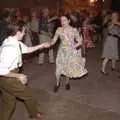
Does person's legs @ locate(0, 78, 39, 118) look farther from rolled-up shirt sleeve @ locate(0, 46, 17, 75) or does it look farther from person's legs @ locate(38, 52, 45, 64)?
person's legs @ locate(38, 52, 45, 64)

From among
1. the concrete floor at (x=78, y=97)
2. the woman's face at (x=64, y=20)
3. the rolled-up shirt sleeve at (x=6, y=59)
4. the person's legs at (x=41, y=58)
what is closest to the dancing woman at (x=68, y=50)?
the woman's face at (x=64, y=20)

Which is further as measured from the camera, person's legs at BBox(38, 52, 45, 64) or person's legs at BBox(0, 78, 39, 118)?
person's legs at BBox(38, 52, 45, 64)

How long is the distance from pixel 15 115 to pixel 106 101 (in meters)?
2.09

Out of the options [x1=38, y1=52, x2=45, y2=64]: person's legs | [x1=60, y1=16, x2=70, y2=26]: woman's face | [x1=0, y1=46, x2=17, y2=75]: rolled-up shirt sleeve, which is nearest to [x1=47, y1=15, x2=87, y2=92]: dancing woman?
[x1=60, y1=16, x2=70, y2=26]: woman's face

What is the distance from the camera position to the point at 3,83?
18.8 feet

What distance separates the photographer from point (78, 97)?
7.98m

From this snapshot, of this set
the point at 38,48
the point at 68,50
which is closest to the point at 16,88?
the point at 38,48

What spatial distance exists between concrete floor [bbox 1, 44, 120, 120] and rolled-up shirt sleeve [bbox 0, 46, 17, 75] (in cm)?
155

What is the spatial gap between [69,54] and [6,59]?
8.54ft

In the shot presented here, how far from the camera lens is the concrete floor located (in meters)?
6.94

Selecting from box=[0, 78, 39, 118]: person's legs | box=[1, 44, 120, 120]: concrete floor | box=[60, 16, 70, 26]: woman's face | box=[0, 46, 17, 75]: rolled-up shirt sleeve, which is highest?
box=[60, 16, 70, 26]: woman's face

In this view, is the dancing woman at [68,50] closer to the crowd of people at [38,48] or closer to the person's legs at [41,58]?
the crowd of people at [38,48]

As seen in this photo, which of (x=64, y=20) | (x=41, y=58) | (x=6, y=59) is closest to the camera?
(x=6, y=59)

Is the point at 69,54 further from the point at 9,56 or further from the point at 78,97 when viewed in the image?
the point at 9,56
